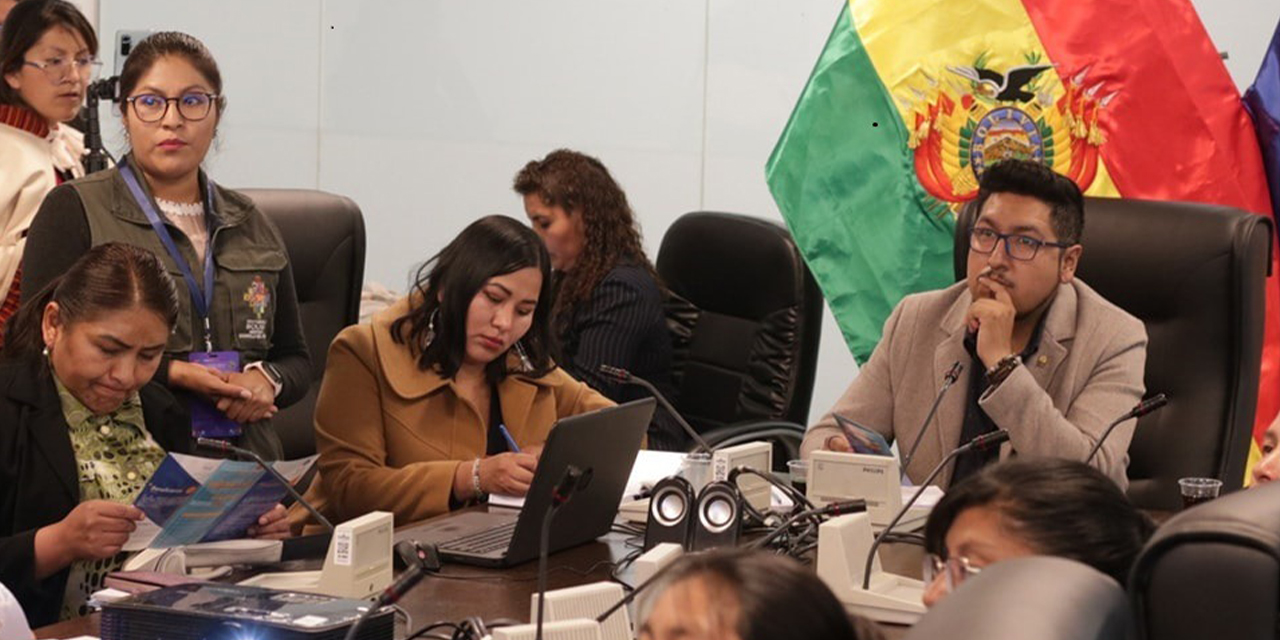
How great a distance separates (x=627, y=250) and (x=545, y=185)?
26 cm

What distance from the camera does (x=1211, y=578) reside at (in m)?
1.03

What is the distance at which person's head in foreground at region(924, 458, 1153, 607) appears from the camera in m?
1.49

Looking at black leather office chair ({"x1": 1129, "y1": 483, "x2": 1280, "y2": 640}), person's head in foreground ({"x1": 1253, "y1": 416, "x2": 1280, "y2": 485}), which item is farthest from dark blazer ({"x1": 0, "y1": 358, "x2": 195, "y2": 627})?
black leather office chair ({"x1": 1129, "y1": 483, "x2": 1280, "y2": 640})

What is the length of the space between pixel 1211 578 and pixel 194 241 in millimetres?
2340

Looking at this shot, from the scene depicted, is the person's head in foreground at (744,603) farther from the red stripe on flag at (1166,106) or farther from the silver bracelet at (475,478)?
the red stripe on flag at (1166,106)

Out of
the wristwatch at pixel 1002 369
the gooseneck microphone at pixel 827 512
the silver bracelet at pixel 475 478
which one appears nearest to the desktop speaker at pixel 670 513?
the gooseneck microphone at pixel 827 512

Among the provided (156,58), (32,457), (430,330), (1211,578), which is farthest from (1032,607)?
(156,58)

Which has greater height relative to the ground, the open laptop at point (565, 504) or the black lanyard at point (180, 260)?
the black lanyard at point (180, 260)

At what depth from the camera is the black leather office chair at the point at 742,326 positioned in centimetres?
391

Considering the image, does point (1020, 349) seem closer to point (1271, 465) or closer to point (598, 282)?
point (1271, 465)

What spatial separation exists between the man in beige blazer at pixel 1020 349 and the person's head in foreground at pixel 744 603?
182cm

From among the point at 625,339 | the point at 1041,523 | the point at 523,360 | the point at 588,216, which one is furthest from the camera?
the point at 588,216

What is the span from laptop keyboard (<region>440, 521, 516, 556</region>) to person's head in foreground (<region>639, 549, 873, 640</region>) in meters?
1.19

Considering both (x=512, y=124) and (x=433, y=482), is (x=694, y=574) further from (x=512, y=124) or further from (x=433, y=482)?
(x=512, y=124)
